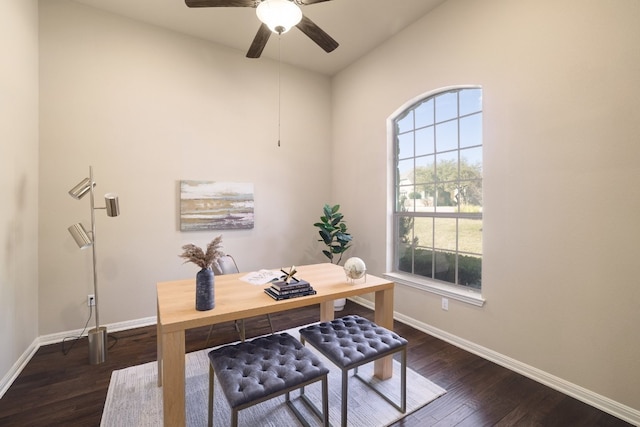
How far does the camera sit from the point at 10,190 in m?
2.23

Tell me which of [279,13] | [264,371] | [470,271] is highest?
[279,13]

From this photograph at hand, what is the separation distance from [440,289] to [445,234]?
0.57m

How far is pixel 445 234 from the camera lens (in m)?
3.07

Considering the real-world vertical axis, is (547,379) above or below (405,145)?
below

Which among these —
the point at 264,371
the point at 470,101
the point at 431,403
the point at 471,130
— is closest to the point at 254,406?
the point at 264,371

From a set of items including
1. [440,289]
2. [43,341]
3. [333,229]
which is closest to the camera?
[43,341]

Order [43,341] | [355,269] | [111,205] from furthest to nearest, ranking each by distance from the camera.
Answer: [43,341], [111,205], [355,269]

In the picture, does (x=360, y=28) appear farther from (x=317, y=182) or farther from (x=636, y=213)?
(x=636, y=213)

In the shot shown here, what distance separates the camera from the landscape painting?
340 centimetres

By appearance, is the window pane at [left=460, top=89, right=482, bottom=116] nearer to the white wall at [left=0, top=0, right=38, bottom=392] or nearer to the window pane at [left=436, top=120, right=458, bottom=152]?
the window pane at [left=436, top=120, right=458, bottom=152]

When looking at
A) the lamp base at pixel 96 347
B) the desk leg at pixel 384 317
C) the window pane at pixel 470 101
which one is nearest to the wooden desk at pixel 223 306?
the desk leg at pixel 384 317

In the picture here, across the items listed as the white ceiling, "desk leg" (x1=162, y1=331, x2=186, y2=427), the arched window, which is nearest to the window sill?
the arched window

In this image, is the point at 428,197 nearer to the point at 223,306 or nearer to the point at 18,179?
the point at 223,306

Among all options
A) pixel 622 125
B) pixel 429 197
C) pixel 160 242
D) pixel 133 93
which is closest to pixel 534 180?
pixel 622 125
